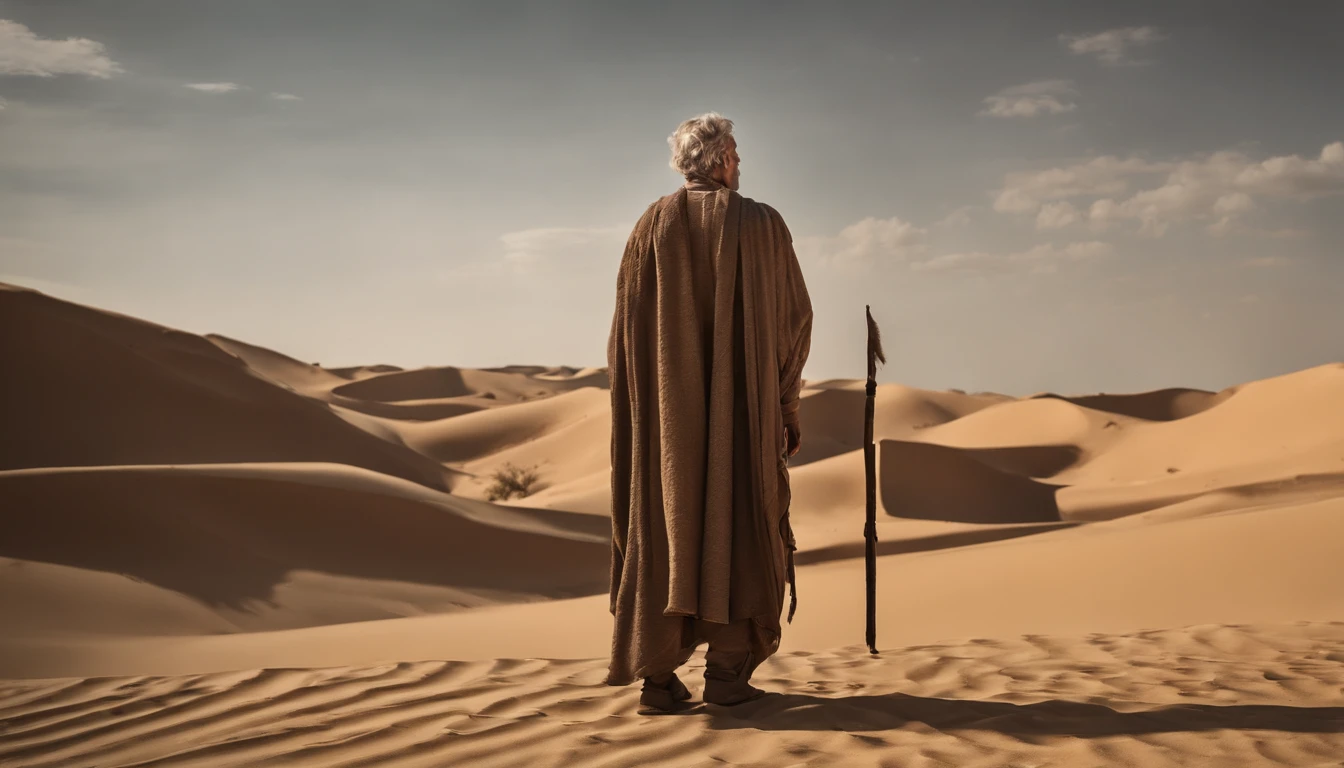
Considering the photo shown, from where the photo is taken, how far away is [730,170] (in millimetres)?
4793

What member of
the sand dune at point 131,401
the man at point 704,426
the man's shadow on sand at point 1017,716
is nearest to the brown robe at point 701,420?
the man at point 704,426

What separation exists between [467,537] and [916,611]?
7.86 metres

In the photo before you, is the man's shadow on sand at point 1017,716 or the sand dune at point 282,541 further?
the sand dune at point 282,541

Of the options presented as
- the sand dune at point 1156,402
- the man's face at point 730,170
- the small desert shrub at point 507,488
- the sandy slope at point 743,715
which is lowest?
the sandy slope at point 743,715

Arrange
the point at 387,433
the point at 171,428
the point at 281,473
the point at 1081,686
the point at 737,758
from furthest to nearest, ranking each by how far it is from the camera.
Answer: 1. the point at 387,433
2. the point at 171,428
3. the point at 281,473
4. the point at 1081,686
5. the point at 737,758

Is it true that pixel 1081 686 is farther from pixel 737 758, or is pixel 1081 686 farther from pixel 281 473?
pixel 281 473

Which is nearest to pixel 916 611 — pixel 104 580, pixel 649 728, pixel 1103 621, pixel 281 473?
pixel 1103 621

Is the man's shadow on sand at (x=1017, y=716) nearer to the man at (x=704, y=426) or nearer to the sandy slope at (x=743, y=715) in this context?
the sandy slope at (x=743, y=715)

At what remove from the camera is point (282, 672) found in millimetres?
5270

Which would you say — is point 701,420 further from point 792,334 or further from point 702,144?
point 702,144

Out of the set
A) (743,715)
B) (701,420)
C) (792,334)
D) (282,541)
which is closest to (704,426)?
(701,420)

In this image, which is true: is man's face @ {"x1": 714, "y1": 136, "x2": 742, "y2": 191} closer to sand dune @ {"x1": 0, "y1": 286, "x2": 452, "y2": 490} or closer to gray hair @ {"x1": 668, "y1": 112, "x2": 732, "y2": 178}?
gray hair @ {"x1": 668, "y1": 112, "x2": 732, "y2": 178}

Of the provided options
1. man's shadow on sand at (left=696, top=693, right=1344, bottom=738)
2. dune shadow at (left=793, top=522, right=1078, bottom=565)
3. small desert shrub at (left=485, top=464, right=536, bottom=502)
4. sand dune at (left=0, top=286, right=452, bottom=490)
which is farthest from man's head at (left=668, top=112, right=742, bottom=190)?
small desert shrub at (left=485, top=464, right=536, bottom=502)

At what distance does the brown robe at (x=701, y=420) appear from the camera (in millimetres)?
4367
